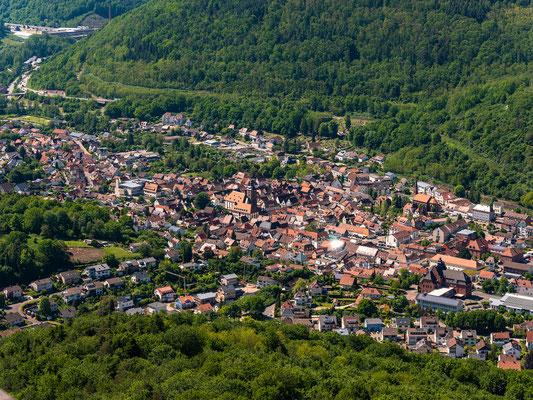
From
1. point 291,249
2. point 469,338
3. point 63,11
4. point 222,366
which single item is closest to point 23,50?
point 63,11

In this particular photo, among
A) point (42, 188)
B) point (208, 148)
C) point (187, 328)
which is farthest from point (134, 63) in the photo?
point (187, 328)

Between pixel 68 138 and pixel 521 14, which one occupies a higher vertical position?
pixel 521 14

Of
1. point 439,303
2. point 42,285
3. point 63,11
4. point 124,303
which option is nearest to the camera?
point 124,303

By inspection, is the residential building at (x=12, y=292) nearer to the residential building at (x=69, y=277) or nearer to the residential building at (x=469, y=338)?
the residential building at (x=69, y=277)

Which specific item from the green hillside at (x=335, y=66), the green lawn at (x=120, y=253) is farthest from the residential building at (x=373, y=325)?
the green hillside at (x=335, y=66)

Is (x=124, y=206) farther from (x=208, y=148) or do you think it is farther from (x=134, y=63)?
(x=134, y=63)

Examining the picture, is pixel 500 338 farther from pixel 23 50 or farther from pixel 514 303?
pixel 23 50
